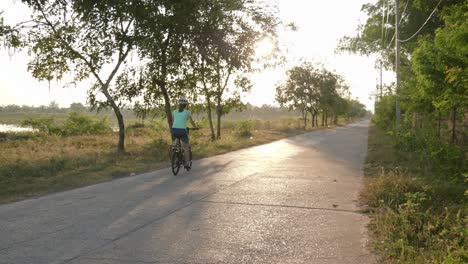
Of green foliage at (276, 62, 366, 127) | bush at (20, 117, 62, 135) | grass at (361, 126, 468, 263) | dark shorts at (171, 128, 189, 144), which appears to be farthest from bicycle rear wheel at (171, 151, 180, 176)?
green foliage at (276, 62, 366, 127)

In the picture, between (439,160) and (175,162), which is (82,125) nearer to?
(175,162)

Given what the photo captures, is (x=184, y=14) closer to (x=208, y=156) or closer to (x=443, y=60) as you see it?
(x=208, y=156)

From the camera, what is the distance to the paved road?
4.51 m

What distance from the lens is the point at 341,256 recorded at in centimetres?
443

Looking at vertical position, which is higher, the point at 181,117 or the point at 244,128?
the point at 181,117

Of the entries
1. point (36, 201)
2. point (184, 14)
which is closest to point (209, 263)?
point (36, 201)

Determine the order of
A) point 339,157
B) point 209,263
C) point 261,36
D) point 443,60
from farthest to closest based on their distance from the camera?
1. point 261,36
2. point 339,157
3. point 443,60
4. point 209,263

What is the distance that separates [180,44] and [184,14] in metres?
1.97

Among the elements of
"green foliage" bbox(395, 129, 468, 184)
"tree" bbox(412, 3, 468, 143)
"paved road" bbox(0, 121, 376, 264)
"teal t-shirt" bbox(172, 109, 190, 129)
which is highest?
"tree" bbox(412, 3, 468, 143)

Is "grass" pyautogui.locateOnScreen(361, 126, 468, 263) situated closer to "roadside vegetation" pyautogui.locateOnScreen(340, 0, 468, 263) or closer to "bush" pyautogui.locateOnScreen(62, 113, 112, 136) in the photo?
"roadside vegetation" pyautogui.locateOnScreen(340, 0, 468, 263)

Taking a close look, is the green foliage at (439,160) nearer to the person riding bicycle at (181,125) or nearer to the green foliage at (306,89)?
the person riding bicycle at (181,125)

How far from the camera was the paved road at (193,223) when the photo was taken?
4.51 metres

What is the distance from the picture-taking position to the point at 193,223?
5793 mm

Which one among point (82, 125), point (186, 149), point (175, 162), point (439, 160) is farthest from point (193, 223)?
point (82, 125)
